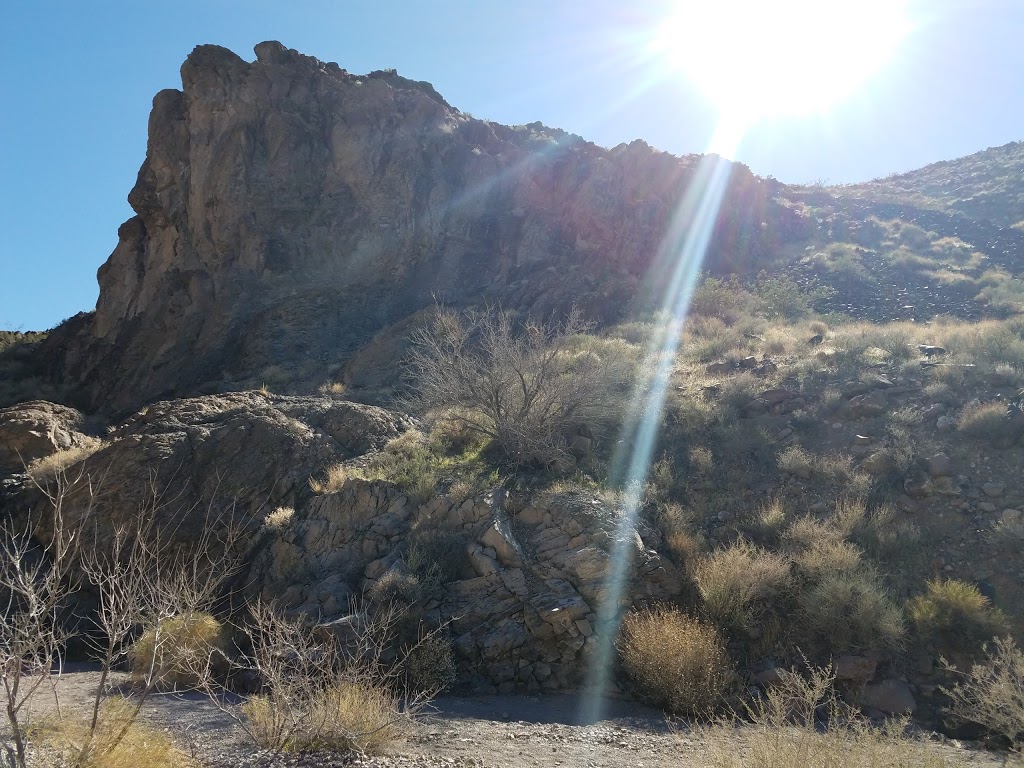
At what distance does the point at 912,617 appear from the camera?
345 inches

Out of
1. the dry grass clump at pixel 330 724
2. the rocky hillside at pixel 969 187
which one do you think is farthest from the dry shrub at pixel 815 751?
the rocky hillside at pixel 969 187

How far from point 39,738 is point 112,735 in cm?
89

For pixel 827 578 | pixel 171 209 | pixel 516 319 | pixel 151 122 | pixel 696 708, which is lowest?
pixel 696 708

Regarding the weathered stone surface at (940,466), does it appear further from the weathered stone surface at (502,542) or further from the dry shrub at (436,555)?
the dry shrub at (436,555)

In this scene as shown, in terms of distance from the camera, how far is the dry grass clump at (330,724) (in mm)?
6117

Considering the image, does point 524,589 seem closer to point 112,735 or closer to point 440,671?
point 440,671

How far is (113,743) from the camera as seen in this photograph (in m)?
5.35

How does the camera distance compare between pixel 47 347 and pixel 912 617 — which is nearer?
pixel 912 617

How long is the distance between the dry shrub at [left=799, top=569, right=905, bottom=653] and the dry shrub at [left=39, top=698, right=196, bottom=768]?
709 centimetres

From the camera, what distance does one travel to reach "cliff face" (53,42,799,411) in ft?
86.3

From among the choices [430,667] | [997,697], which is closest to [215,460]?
[430,667]

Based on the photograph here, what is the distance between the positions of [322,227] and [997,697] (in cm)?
2634

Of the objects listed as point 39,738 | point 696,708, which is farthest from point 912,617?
point 39,738

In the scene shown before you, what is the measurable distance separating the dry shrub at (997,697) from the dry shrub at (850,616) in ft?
2.87
